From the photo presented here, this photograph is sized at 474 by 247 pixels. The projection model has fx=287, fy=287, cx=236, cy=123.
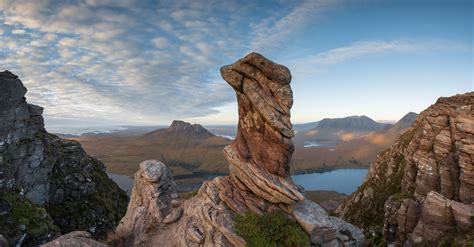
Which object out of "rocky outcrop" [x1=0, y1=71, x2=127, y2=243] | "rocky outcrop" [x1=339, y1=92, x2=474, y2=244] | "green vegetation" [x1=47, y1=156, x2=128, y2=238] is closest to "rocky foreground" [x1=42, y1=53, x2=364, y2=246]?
"rocky outcrop" [x1=339, y1=92, x2=474, y2=244]

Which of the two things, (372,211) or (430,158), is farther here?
(372,211)

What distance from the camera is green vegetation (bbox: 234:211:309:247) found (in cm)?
2422

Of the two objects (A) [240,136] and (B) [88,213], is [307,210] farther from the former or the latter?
(B) [88,213]

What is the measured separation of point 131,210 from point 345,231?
2309cm

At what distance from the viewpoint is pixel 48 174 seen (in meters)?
59.7

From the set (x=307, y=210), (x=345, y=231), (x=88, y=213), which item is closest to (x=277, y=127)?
(x=307, y=210)

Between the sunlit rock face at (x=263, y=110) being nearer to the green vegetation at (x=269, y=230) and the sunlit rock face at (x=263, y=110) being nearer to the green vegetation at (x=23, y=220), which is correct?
the green vegetation at (x=269, y=230)

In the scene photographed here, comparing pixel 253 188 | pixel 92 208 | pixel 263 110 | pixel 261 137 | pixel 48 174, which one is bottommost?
pixel 92 208

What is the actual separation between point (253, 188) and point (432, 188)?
4641cm

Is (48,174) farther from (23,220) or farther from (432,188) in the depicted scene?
(432,188)

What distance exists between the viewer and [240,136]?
98.2 feet

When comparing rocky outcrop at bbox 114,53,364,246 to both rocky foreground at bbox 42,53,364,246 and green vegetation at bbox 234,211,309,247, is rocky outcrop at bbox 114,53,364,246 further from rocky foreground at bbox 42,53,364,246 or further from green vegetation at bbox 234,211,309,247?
green vegetation at bbox 234,211,309,247

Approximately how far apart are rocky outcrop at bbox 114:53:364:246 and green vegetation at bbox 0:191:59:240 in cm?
2004

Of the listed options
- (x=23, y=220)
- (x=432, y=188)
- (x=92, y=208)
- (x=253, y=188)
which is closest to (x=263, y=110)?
(x=253, y=188)
